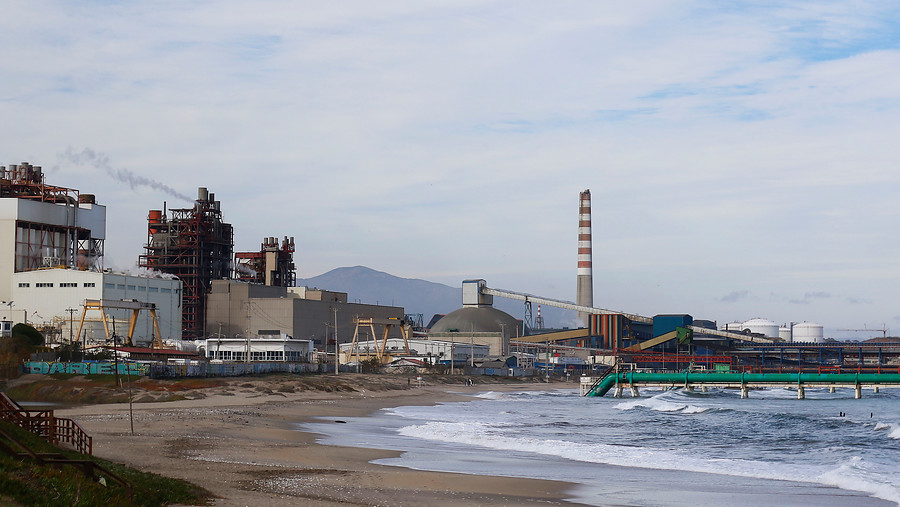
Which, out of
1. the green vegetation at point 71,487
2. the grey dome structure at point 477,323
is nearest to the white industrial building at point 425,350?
the grey dome structure at point 477,323

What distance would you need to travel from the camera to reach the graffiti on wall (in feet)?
235

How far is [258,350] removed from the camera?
390 feet

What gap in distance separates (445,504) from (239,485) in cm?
559

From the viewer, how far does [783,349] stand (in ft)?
502

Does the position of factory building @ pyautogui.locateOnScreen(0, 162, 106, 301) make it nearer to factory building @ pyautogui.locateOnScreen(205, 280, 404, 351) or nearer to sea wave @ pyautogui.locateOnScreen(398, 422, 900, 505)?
A: factory building @ pyautogui.locateOnScreen(205, 280, 404, 351)

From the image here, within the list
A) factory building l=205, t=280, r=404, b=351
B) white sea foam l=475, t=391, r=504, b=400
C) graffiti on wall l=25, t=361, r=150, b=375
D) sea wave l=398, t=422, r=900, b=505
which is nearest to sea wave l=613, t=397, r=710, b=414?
white sea foam l=475, t=391, r=504, b=400

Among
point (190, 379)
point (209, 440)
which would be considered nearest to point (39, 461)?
point (209, 440)

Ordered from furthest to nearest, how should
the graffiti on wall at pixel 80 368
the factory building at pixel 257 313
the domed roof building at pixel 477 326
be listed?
the domed roof building at pixel 477 326 → the factory building at pixel 257 313 → the graffiti on wall at pixel 80 368

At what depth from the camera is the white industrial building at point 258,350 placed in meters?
118

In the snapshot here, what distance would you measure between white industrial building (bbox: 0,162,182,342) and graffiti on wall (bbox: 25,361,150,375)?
35.7 metres

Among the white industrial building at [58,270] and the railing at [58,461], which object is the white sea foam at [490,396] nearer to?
the white industrial building at [58,270]

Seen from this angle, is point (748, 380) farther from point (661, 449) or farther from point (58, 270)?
point (58, 270)

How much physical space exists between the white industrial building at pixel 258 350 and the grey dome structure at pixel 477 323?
60972 millimetres

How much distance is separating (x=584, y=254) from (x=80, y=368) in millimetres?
127960
